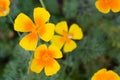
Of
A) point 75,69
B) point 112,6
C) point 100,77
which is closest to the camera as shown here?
point 100,77

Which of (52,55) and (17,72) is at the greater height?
(52,55)

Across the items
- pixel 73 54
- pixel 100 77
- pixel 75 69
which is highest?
pixel 100 77

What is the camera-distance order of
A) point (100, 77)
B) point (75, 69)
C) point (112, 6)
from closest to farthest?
point (100, 77), point (112, 6), point (75, 69)

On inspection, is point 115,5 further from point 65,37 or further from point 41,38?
point 41,38

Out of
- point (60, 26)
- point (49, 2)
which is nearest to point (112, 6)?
point (60, 26)

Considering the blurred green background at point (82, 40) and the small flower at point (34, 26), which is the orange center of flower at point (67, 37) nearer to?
the blurred green background at point (82, 40)

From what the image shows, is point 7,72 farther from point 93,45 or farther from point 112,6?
point 112,6

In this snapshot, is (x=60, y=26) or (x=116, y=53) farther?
(x=116, y=53)

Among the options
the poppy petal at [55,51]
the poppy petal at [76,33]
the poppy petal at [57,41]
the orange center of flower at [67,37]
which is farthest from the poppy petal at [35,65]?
the poppy petal at [76,33]
